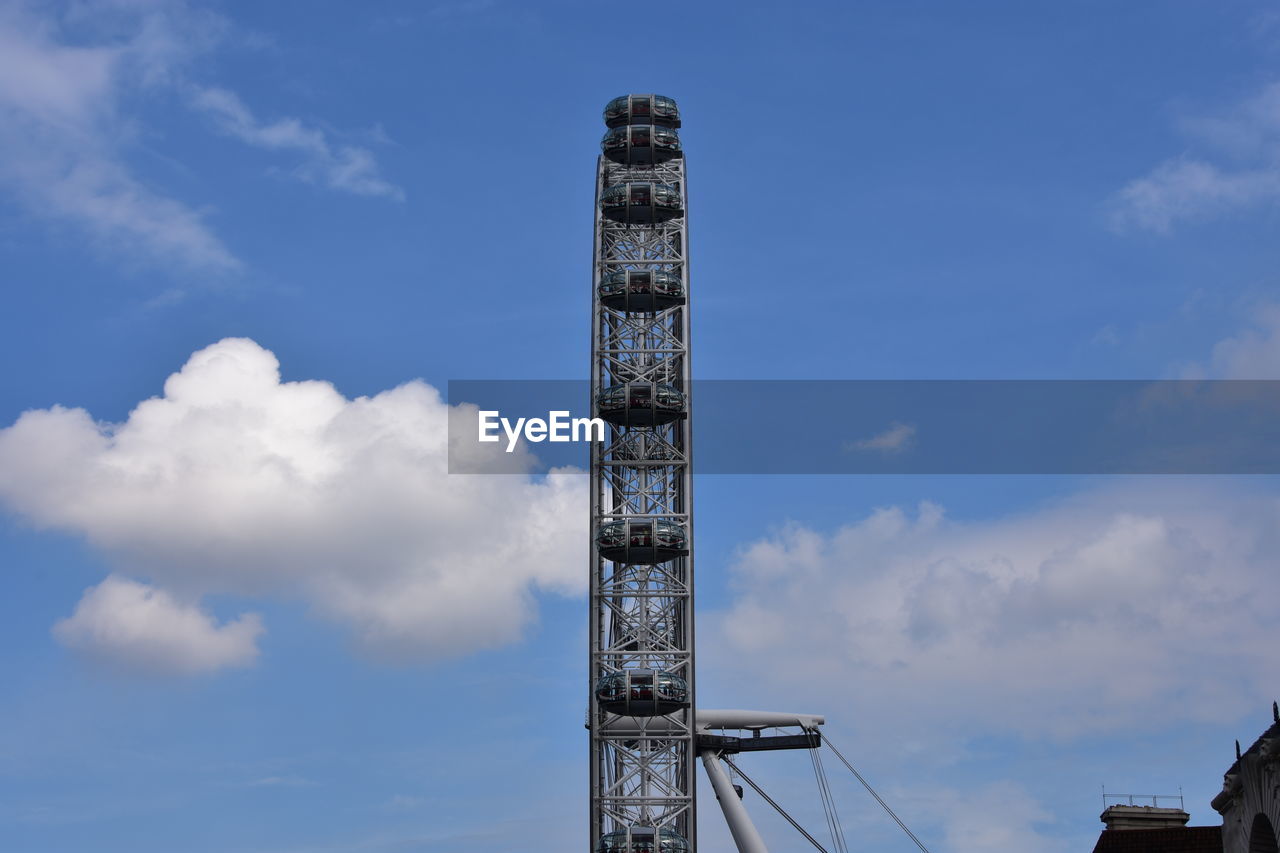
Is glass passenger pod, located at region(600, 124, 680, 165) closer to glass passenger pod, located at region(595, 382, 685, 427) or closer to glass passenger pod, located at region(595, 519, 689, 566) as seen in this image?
glass passenger pod, located at region(595, 382, 685, 427)

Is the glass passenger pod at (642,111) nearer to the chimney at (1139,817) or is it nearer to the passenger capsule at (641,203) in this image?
the passenger capsule at (641,203)

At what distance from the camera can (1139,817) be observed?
297ft

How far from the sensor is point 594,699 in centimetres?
9419

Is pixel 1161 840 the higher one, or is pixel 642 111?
pixel 642 111

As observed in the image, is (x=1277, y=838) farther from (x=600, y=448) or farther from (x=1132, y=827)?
(x=600, y=448)

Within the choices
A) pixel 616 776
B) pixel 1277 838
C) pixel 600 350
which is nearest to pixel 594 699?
pixel 616 776

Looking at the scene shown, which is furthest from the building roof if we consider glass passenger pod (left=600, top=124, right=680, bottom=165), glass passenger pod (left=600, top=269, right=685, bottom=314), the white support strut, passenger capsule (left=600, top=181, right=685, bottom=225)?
glass passenger pod (left=600, top=124, right=680, bottom=165)

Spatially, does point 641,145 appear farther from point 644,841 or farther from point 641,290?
point 644,841

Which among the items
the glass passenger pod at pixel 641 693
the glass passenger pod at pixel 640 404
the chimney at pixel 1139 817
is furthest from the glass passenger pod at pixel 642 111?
the chimney at pixel 1139 817

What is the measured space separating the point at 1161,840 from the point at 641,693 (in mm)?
24408

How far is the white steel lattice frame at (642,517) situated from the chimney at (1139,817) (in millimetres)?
19870

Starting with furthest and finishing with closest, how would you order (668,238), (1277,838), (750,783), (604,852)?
(668,238) → (750,783) → (604,852) → (1277,838)

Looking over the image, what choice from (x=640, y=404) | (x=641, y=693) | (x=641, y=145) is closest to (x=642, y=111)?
(x=641, y=145)

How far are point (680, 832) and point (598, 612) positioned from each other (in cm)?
1172
